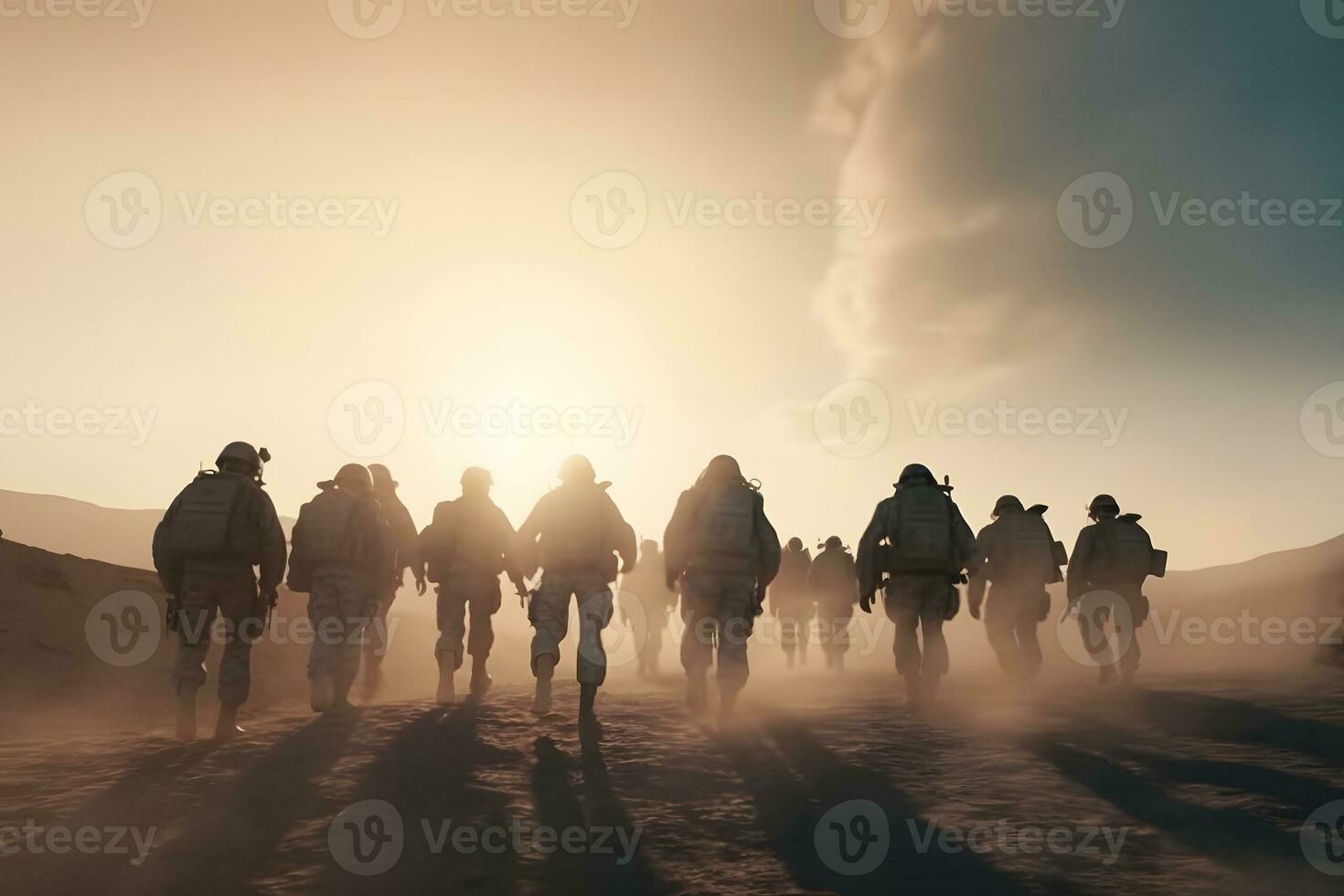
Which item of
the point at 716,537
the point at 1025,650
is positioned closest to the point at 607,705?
the point at 716,537

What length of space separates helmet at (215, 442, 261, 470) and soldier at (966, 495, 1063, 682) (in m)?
9.01

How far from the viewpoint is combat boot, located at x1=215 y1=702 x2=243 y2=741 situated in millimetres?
8164

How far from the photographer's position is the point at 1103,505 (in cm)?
1376

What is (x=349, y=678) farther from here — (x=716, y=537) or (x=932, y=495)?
(x=932, y=495)

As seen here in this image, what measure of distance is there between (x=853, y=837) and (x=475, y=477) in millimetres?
8097

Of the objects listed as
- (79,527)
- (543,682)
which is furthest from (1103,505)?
(79,527)

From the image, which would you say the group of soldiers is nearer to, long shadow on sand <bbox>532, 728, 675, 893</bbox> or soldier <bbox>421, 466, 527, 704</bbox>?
soldier <bbox>421, 466, 527, 704</bbox>

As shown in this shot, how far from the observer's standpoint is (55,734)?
9617 millimetres

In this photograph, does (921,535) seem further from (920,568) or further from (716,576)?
(716,576)

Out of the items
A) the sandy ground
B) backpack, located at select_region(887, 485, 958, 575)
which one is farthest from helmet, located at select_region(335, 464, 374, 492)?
backpack, located at select_region(887, 485, 958, 575)

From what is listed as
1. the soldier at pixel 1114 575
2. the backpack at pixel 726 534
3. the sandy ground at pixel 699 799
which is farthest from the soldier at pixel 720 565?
the soldier at pixel 1114 575

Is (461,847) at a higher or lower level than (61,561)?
lower

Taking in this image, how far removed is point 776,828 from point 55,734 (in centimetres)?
813
